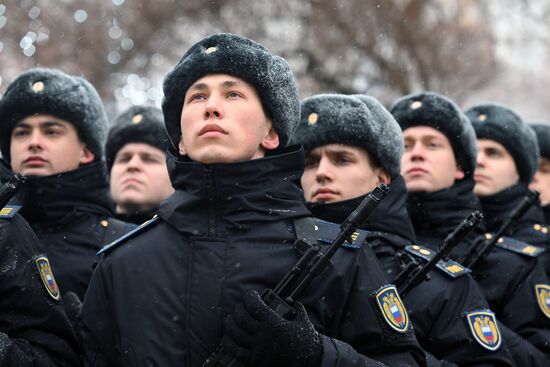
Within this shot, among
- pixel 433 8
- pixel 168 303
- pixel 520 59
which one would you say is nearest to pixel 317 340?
pixel 168 303

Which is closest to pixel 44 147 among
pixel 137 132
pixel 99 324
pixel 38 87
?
pixel 38 87

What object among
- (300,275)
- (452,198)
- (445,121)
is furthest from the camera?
(445,121)

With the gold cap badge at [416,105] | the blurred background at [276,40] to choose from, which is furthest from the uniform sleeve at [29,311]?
the blurred background at [276,40]

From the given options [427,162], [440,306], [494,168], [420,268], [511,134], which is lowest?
[440,306]

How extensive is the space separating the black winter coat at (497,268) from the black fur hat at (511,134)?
1.19m

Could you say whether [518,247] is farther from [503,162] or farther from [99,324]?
[99,324]

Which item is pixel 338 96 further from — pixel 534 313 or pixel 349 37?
pixel 349 37

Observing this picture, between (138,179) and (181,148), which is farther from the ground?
(181,148)

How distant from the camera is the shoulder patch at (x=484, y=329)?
4.64 meters

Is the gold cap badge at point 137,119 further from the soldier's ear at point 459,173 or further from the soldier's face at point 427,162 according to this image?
the soldier's ear at point 459,173

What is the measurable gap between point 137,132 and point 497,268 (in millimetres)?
2637

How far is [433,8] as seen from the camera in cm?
1867

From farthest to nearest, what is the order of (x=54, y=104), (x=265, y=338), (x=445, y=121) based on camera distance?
(x=445, y=121) → (x=54, y=104) → (x=265, y=338)

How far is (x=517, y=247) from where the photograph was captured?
19.6 ft
